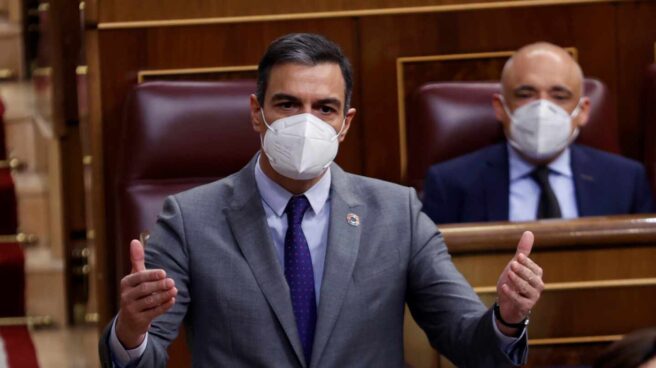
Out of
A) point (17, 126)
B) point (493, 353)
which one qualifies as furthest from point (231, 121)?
point (17, 126)

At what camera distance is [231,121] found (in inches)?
52.7

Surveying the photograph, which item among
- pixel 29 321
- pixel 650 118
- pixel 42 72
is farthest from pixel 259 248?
pixel 42 72

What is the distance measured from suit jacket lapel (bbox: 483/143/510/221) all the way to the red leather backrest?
0.85ft

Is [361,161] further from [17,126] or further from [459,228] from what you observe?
[17,126]

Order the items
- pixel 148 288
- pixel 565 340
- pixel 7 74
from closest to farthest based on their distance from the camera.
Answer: pixel 148 288 → pixel 565 340 → pixel 7 74

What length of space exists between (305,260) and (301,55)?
0.15m

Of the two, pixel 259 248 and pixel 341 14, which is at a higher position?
pixel 341 14

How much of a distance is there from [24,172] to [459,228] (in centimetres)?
115

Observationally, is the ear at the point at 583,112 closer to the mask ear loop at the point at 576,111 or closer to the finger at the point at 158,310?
the mask ear loop at the point at 576,111

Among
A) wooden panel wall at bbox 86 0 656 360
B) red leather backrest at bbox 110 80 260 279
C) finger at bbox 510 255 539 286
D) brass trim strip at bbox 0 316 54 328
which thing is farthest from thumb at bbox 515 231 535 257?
brass trim strip at bbox 0 316 54 328

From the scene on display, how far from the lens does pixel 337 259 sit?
951 mm

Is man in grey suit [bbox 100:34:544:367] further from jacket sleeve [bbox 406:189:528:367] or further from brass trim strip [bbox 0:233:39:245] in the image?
brass trim strip [bbox 0:233:39:245]

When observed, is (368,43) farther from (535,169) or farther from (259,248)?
(259,248)

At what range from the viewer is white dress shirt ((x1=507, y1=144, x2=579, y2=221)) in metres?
1.44
